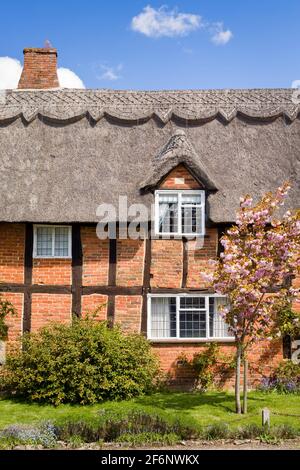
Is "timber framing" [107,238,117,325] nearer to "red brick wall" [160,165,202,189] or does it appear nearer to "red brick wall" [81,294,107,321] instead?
"red brick wall" [81,294,107,321]

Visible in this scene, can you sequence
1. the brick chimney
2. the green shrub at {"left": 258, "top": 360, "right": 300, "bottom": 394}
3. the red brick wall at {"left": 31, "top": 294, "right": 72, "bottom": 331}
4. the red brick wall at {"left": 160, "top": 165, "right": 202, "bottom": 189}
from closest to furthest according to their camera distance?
1. the green shrub at {"left": 258, "top": 360, "right": 300, "bottom": 394}
2. the red brick wall at {"left": 31, "top": 294, "right": 72, "bottom": 331}
3. the red brick wall at {"left": 160, "top": 165, "right": 202, "bottom": 189}
4. the brick chimney

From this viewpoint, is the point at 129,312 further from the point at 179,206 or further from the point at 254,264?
the point at 254,264

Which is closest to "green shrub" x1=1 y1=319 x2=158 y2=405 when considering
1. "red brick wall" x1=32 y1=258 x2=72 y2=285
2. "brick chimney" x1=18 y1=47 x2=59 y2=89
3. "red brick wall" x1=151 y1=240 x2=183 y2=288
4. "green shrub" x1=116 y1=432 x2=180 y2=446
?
"red brick wall" x1=32 y1=258 x2=72 y2=285

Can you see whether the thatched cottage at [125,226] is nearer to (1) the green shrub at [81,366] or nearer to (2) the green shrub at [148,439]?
(1) the green shrub at [81,366]

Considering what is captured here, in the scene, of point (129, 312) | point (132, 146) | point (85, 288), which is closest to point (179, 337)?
point (129, 312)

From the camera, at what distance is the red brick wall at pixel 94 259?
1538 cm

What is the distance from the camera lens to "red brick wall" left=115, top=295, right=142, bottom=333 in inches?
602

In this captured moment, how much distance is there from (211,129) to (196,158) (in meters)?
1.75

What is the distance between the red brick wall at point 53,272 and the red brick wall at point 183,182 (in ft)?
11.5

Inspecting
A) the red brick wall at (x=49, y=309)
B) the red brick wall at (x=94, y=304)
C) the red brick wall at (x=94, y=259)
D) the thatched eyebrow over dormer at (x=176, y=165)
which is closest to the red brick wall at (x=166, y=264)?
the red brick wall at (x=94, y=259)

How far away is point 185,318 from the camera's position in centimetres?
1552

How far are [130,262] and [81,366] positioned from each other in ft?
11.1

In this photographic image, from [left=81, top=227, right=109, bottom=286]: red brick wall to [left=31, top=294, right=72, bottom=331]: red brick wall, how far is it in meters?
0.78

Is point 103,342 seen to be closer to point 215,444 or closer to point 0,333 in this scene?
point 0,333
